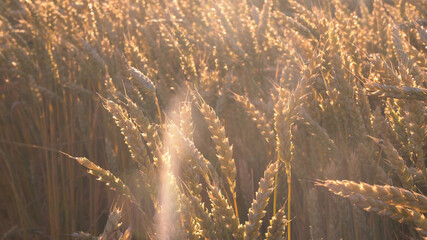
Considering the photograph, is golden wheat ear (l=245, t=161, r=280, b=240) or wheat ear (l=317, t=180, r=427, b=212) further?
golden wheat ear (l=245, t=161, r=280, b=240)

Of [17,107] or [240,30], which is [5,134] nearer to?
[17,107]

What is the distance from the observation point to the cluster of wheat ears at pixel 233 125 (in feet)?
2.49

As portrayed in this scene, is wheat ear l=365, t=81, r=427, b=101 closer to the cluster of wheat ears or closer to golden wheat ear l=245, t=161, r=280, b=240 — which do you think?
the cluster of wheat ears

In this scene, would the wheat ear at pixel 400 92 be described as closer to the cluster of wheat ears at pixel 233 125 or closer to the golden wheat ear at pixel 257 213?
the cluster of wheat ears at pixel 233 125

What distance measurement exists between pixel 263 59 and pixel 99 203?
1081 millimetres

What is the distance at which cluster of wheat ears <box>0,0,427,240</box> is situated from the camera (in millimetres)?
759

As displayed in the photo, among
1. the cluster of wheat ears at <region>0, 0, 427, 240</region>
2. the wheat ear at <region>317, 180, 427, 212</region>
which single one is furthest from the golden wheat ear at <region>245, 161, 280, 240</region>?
the wheat ear at <region>317, 180, 427, 212</region>

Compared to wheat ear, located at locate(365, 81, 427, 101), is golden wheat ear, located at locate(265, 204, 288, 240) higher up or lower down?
lower down

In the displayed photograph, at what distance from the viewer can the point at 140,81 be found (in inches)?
41.4

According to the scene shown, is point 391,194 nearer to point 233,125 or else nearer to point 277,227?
point 277,227

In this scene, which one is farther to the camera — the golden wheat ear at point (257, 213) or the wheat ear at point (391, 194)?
the golden wheat ear at point (257, 213)

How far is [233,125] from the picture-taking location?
1669 mm

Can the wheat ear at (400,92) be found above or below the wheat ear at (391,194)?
above

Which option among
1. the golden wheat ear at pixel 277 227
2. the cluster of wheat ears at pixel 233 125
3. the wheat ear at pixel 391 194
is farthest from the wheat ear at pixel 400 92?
the golden wheat ear at pixel 277 227
